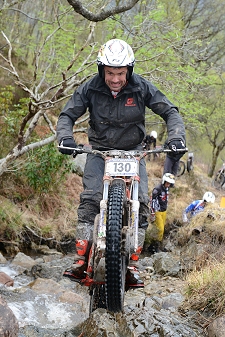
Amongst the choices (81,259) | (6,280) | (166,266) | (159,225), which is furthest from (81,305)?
(159,225)

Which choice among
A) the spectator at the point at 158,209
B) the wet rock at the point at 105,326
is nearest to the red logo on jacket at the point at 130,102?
the wet rock at the point at 105,326

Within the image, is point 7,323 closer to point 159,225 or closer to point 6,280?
→ point 6,280

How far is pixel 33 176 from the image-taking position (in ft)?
33.7

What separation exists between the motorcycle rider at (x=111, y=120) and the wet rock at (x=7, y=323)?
892 mm

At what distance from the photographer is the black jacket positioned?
4.47 m

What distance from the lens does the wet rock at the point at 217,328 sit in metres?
4.14

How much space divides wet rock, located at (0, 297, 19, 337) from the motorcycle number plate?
1.51m

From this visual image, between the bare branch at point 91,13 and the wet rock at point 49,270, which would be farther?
the wet rock at point 49,270

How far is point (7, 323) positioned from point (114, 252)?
1.03m

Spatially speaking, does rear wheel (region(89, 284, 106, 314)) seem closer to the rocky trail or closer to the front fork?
the rocky trail

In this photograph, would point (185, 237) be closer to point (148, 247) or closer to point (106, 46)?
point (148, 247)

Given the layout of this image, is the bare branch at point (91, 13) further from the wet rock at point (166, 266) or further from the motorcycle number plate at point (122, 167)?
the wet rock at point (166, 266)

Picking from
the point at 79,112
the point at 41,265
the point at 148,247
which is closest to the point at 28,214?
the point at 41,265

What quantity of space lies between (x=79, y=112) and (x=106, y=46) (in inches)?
30.2
